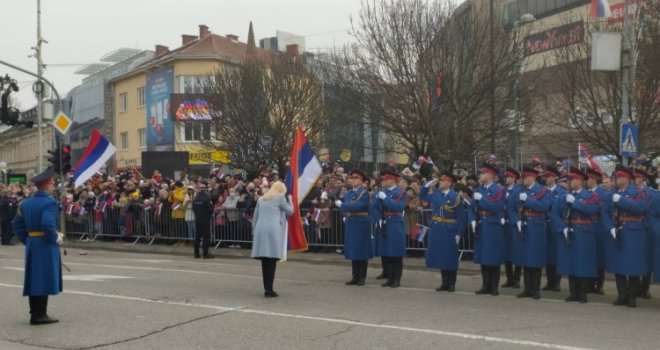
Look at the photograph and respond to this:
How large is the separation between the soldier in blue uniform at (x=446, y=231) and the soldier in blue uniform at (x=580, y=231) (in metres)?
1.63

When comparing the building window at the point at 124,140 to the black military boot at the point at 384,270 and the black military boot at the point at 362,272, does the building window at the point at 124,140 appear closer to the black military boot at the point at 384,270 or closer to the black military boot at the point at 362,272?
the black military boot at the point at 384,270

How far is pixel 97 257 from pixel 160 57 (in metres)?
42.0

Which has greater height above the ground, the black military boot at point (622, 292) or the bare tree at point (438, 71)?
the bare tree at point (438, 71)

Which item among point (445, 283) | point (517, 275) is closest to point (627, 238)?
point (517, 275)

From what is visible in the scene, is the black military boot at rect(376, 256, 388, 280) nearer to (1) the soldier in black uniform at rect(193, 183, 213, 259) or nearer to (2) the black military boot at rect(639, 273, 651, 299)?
(2) the black military boot at rect(639, 273, 651, 299)

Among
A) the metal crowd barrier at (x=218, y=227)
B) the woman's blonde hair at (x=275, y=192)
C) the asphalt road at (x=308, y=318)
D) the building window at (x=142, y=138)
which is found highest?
the building window at (x=142, y=138)

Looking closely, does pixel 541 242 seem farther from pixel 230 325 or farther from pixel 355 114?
pixel 355 114

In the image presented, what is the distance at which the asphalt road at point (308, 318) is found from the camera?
805 centimetres

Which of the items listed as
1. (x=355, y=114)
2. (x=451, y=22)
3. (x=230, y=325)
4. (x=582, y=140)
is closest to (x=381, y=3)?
(x=451, y=22)

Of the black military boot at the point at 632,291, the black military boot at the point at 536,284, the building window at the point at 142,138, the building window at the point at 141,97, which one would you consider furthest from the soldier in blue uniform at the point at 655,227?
the building window at the point at 141,97

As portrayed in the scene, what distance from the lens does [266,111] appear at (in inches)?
1373

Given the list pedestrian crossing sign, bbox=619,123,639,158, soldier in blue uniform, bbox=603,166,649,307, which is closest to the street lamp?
pedestrian crossing sign, bbox=619,123,639,158

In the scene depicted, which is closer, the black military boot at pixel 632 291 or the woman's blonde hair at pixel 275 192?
the black military boot at pixel 632 291

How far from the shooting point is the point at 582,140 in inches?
967
